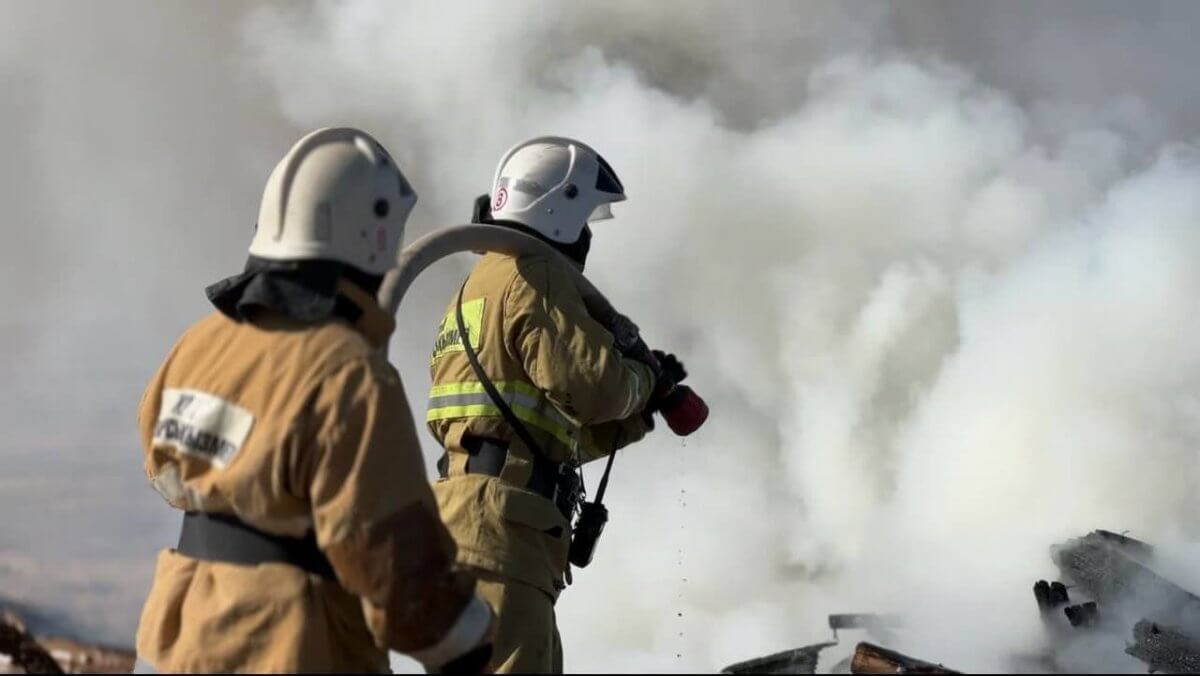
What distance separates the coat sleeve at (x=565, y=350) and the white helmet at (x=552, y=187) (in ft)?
1.45

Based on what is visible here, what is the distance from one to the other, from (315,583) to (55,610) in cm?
88

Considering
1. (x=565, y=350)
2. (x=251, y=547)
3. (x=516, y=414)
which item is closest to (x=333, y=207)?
(x=251, y=547)

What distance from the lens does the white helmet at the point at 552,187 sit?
445 cm

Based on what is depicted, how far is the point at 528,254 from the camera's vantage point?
4.08 metres

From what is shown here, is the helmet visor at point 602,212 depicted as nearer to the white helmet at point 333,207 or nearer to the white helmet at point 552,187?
the white helmet at point 552,187

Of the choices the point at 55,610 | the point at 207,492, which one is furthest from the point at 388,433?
the point at 55,610

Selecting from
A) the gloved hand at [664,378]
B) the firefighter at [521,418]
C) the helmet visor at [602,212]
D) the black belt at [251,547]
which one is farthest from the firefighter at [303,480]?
the helmet visor at [602,212]

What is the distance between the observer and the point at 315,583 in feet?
7.38

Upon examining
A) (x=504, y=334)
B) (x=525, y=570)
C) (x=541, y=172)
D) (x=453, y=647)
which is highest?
(x=541, y=172)

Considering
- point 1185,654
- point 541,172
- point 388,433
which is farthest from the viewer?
point 1185,654

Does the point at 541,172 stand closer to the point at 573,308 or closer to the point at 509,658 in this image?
the point at 573,308

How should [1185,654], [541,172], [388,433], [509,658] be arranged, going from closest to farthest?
1. [388,433]
2. [509,658]
3. [541,172]
4. [1185,654]

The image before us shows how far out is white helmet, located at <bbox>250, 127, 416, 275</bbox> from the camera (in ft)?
8.02

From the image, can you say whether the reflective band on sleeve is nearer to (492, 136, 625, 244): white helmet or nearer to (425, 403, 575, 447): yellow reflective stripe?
(425, 403, 575, 447): yellow reflective stripe
